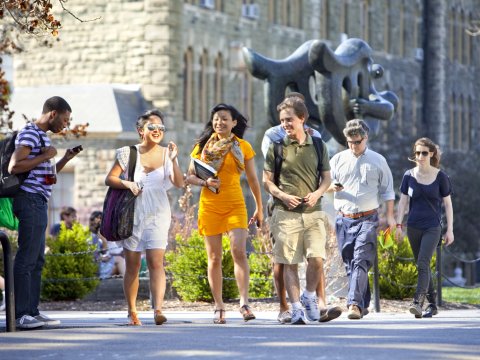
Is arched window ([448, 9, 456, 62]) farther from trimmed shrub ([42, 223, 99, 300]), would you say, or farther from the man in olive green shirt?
Answer: the man in olive green shirt

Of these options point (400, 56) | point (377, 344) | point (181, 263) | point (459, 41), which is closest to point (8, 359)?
point (377, 344)

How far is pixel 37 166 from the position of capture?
1479 centimetres

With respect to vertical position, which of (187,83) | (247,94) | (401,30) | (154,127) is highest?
(401,30)

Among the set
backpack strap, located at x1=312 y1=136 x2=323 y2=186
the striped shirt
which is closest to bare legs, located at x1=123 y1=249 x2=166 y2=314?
the striped shirt

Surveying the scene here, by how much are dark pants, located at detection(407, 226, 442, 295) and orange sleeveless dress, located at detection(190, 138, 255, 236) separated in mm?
2458

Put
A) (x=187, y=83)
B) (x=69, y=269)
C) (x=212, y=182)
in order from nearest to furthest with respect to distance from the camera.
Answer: (x=212, y=182)
(x=69, y=269)
(x=187, y=83)

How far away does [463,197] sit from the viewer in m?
52.3

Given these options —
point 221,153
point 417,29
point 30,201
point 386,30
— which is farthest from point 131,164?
point 417,29

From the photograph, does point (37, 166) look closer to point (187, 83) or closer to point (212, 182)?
point (212, 182)

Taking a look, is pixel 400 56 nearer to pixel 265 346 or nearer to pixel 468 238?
pixel 468 238

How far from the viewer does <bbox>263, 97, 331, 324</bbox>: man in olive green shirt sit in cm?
1530

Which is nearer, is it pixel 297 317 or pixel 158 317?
pixel 158 317

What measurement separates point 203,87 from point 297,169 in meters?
29.3

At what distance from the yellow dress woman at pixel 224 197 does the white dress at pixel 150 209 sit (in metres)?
0.26
